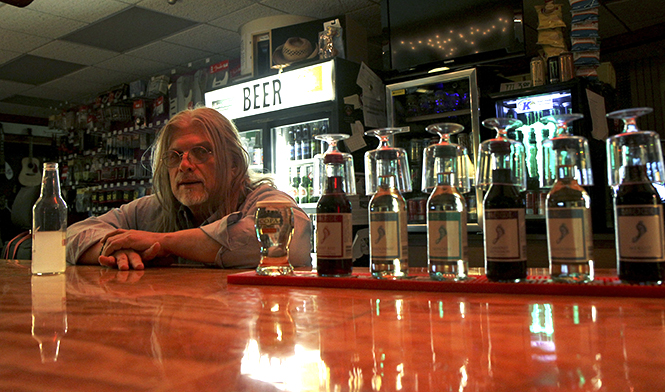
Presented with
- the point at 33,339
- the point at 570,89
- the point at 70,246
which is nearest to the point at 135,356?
the point at 33,339

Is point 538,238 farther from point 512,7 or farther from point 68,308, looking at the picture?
point 68,308

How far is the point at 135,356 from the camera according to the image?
498 millimetres

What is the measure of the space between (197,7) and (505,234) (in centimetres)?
416

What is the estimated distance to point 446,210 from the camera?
3.05 feet

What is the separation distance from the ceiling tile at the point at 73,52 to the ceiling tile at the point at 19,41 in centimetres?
8

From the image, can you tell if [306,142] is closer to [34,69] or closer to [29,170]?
[34,69]

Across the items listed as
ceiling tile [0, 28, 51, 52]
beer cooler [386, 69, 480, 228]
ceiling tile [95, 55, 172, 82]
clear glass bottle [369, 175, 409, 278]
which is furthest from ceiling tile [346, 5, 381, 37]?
clear glass bottle [369, 175, 409, 278]

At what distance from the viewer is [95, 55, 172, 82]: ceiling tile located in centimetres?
571

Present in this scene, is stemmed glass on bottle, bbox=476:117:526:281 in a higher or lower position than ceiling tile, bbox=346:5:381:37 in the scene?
lower

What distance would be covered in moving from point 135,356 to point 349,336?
0.23m

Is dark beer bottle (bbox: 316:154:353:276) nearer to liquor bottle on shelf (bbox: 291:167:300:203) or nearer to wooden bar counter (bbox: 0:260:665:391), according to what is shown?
wooden bar counter (bbox: 0:260:665:391)

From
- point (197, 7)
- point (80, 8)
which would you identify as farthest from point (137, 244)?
point (80, 8)

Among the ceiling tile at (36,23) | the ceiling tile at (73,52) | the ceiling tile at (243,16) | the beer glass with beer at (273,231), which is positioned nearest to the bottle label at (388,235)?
the beer glass with beer at (273,231)

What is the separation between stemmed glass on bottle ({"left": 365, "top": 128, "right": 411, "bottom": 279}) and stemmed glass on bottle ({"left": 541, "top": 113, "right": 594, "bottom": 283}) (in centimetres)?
28
